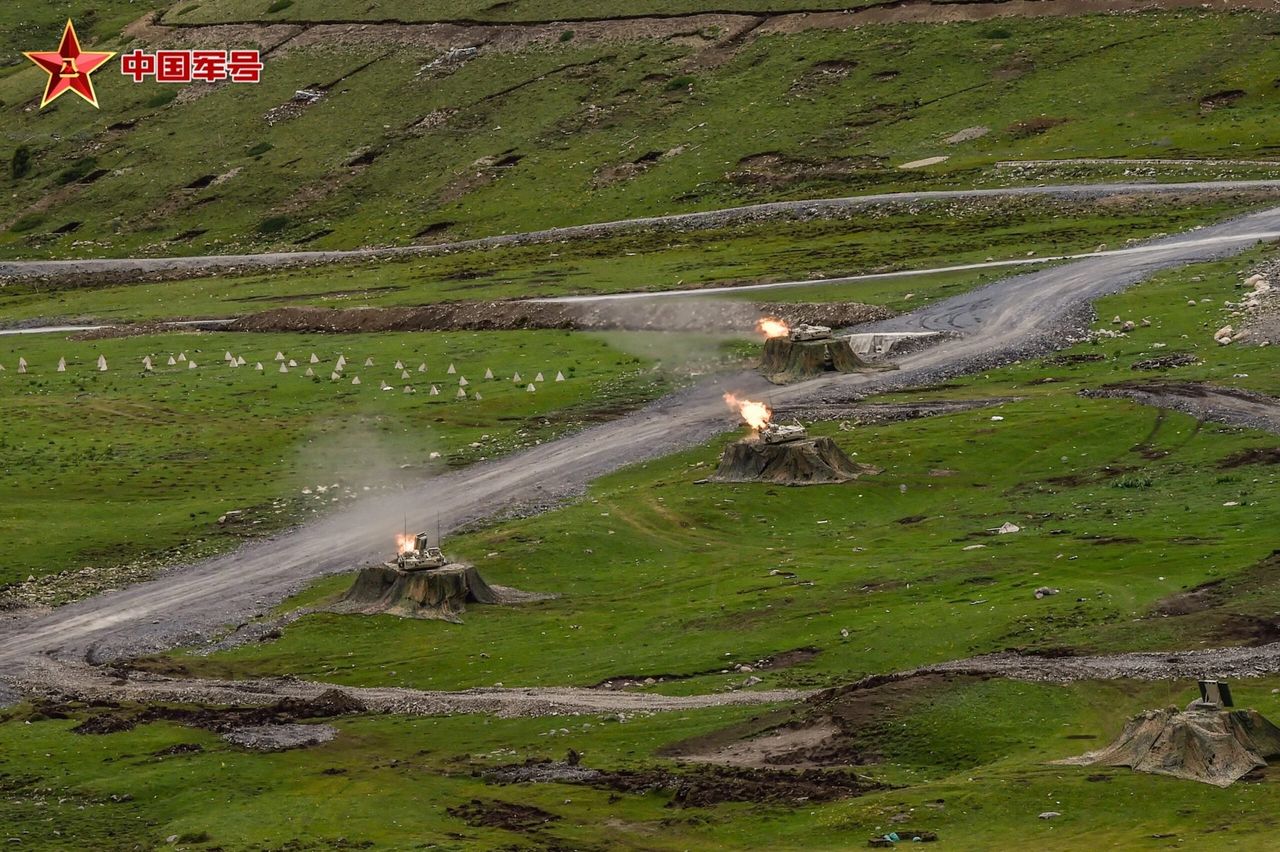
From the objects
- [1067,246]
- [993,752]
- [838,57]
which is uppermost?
[838,57]

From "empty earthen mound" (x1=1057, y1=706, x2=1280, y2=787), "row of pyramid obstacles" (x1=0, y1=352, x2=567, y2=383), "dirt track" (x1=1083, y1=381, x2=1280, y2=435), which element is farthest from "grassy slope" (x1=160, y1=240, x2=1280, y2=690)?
"row of pyramid obstacles" (x1=0, y1=352, x2=567, y2=383)

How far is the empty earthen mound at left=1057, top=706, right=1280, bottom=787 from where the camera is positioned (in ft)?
129

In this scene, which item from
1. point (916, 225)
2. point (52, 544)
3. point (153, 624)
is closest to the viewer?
point (153, 624)

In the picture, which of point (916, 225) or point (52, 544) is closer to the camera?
point (52, 544)

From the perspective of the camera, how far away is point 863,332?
104 metres

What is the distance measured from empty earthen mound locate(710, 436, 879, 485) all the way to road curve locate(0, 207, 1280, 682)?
21.6ft

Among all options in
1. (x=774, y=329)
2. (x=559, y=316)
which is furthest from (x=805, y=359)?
(x=559, y=316)

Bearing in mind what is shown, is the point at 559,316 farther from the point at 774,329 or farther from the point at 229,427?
the point at 229,427

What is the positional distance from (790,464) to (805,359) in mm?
21641

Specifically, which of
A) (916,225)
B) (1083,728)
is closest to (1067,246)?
(916,225)

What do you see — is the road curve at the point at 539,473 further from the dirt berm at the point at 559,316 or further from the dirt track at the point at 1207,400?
the dirt track at the point at 1207,400

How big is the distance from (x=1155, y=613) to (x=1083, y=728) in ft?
29.8

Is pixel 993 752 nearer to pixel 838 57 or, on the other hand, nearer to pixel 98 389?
pixel 98 389

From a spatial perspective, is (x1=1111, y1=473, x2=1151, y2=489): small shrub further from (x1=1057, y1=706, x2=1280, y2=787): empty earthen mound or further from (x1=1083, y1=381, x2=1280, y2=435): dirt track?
(x1=1057, y1=706, x2=1280, y2=787): empty earthen mound
